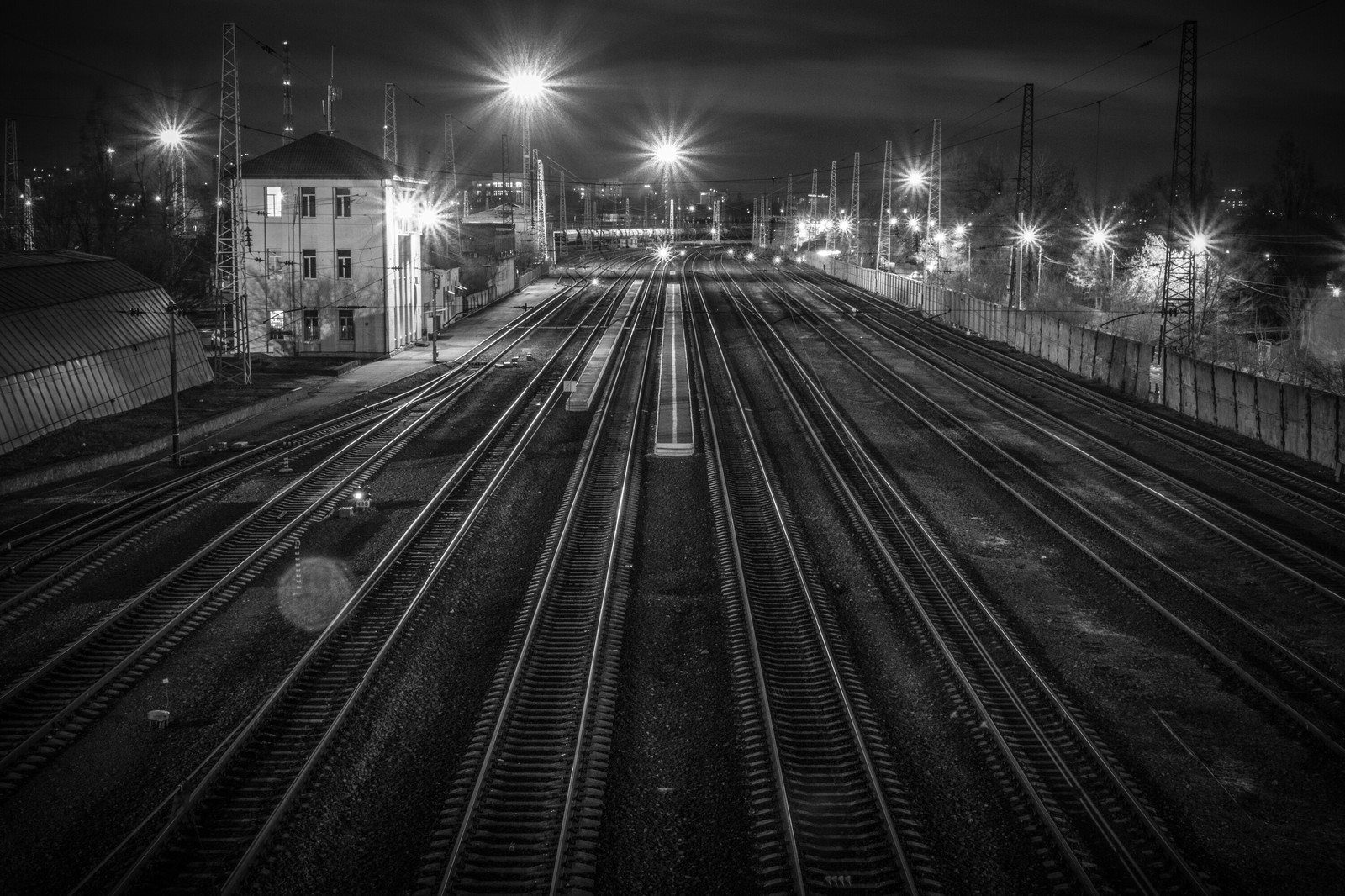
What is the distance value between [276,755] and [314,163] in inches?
1371

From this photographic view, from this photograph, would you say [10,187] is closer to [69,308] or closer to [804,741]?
[69,308]

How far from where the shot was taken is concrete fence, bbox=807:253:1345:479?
21.6m

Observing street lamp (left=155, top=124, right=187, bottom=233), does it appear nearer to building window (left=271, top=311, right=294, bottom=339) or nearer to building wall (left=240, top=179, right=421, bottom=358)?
building wall (left=240, top=179, right=421, bottom=358)

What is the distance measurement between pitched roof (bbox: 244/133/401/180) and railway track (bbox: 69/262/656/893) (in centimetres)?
2704

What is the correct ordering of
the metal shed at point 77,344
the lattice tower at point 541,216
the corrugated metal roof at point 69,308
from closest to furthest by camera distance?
the metal shed at point 77,344 < the corrugated metal roof at point 69,308 < the lattice tower at point 541,216

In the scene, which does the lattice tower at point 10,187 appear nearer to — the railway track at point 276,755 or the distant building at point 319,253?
the distant building at point 319,253

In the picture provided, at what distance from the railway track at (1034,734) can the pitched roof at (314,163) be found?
29386 mm

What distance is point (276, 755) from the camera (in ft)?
31.3

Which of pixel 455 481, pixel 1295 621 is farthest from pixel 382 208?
pixel 1295 621

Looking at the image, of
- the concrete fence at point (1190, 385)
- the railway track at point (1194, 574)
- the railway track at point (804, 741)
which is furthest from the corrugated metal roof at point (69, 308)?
the concrete fence at point (1190, 385)

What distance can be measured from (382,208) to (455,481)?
23367 mm

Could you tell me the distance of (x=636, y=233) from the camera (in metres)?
169

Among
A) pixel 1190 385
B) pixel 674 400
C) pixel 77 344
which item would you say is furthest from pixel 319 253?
pixel 1190 385

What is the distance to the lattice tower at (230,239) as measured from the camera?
28.1 m
